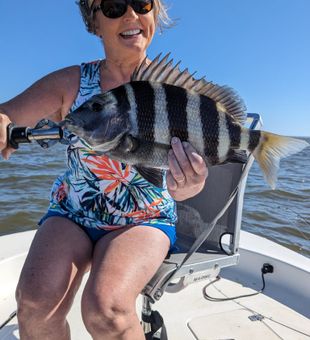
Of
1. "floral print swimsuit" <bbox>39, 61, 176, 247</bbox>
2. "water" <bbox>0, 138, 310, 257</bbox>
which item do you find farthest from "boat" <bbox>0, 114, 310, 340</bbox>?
"water" <bbox>0, 138, 310, 257</bbox>

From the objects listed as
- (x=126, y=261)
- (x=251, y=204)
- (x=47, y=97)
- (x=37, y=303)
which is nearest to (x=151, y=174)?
(x=126, y=261)

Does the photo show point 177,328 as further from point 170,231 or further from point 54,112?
point 54,112

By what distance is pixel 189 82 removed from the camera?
1.31 m

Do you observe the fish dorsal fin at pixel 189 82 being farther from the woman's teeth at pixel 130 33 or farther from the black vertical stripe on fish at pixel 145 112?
the woman's teeth at pixel 130 33

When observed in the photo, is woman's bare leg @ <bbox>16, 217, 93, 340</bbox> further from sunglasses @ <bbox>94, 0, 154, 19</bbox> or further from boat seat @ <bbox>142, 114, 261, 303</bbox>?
sunglasses @ <bbox>94, 0, 154, 19</bbox>

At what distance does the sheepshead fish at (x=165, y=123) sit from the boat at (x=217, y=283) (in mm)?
375

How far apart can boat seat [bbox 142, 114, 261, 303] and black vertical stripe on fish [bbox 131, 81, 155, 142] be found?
0.63m

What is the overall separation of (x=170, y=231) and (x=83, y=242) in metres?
0.38

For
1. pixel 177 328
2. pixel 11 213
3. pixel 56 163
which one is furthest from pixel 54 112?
pixel 56 163

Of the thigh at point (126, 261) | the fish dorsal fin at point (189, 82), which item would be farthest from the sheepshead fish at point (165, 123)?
the thigh at point (126, 261)

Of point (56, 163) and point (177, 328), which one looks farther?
point (56, 163)

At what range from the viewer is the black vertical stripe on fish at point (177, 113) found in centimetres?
121

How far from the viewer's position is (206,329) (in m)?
2.00

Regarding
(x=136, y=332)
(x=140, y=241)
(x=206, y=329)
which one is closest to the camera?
(x=136, y=332)
